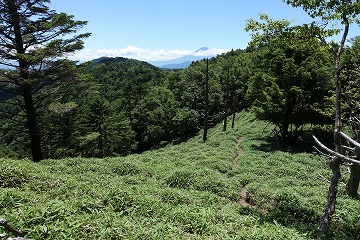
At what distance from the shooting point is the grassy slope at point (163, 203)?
6.34 metres

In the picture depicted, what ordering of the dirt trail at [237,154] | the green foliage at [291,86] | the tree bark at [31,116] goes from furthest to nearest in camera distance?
1. the green foliage at [291,86]
2. the dirt trail at [237,154]
3. the tree bark at [31,116]

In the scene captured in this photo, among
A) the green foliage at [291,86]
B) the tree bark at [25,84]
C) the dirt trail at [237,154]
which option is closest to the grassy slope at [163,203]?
the dirt trail at [237,154]

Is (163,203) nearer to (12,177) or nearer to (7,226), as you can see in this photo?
(12,177)

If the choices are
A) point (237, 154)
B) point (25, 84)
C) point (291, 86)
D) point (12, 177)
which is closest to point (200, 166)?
point (237, 154)

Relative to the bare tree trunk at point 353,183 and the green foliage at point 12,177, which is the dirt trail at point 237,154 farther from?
the green foliage at point 12,177

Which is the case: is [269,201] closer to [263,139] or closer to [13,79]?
[13,79]

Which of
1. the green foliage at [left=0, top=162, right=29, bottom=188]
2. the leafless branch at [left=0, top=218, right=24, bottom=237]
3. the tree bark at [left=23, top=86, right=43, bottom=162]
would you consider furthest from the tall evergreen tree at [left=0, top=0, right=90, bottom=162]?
the leafless branch at [left=0, top=218, right=24, bottom=237]

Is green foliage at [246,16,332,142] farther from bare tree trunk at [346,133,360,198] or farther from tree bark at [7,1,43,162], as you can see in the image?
tree bark at [7,1,43,162]

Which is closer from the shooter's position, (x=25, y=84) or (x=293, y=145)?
(x=25, y=84)

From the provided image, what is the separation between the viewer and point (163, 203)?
913 centimetres

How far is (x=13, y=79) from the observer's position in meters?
14.9

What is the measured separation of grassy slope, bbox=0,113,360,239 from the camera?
250 inches

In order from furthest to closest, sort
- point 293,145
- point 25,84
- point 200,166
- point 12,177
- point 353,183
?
1. point 293,145
2. point 200,166
3. point 25,84
4. point 353,183
5. point 12,177

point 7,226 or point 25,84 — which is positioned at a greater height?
point 25,84
